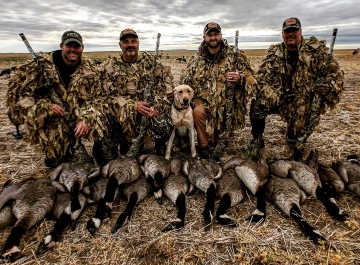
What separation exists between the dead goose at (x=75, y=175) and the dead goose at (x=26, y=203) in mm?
133

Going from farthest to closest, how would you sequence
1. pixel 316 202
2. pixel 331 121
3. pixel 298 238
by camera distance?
1. pixel 331 121
2. pixel 316 202
3. pixel 298 238

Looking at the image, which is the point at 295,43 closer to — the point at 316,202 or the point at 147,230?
the point at 316,202

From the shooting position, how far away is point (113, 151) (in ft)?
16.6

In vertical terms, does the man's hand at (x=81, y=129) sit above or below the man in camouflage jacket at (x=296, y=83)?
below

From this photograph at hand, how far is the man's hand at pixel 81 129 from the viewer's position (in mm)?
4156

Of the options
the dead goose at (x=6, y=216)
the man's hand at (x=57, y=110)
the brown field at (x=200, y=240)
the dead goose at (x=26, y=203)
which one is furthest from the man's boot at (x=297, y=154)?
the dead goose at (x=6, y=216)

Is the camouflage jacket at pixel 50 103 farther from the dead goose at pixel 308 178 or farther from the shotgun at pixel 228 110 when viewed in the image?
the dead goose at pixel 308 178

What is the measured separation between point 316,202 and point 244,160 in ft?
3.74

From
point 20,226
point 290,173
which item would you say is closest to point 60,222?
point 20,226

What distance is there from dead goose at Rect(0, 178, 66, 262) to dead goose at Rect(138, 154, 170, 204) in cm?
120

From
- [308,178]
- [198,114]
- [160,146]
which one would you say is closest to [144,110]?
[160,146]

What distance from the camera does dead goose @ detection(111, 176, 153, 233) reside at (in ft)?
11.3

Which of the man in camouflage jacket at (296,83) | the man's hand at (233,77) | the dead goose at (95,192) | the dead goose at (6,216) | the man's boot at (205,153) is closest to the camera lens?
the dead goose at (6,216)

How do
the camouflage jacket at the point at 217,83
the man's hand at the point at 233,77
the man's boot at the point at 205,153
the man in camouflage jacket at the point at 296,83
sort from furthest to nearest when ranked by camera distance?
the man's boot at the point at 205,153, the camouflage jacket at the point at 217,83, the man in camouflage jacket at the point at 296,83, the man's hand at the point at 233,77
